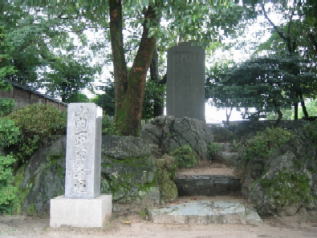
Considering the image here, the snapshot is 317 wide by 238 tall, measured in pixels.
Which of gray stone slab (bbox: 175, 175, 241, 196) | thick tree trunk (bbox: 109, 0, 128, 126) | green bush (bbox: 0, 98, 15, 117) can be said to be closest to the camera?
green bush (bbox: 0, 98, 15, 117)

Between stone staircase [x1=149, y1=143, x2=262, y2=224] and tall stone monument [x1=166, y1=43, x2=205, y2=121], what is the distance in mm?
2578

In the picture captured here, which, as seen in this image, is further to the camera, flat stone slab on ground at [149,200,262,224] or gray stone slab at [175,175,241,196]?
gray stone slab at [175,175,241,196]

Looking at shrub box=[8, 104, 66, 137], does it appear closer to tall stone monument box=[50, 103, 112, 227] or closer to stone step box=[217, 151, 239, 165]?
tall stone monument box=[50, 103, 112, 227]

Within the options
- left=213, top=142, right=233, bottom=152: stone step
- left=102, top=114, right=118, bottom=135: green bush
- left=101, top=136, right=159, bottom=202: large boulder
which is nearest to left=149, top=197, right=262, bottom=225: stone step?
left=101, top=136, right=159, bottom=202: large boulder

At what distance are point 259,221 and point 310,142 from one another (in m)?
2.10

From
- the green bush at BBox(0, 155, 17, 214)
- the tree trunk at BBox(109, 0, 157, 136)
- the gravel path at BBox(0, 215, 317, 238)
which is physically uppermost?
the tree trunk at BBox(109, 0, 157, 136)

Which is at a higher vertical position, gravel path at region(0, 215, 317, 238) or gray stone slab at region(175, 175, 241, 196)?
gray stone slab at region(175, 175, 241, 196)

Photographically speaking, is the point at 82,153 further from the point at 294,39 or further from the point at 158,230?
the point at 294,39

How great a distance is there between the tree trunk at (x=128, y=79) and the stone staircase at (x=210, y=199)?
5.90 feet

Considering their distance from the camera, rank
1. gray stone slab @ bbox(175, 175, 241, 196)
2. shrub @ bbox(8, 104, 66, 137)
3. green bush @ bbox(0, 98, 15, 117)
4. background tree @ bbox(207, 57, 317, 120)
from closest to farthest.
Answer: green bush @ bbox(0, 98, 15, 117) < shrub @ bbox(8, 104, 66, 137) < gray stone slab @ bbox(175, 175, 241, 196) < background tree @ bbox(207, 57, 317, 120)

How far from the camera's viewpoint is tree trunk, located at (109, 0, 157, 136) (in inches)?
357

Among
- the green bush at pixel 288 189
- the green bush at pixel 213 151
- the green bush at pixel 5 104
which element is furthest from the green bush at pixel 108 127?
the green bush at pixel 288 189

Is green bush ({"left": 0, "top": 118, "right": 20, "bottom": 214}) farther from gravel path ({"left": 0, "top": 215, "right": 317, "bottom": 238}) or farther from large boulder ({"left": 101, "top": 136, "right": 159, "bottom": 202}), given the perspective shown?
large boulder ({"left": 101, "top": 136, "right": 159, "bottom": 202})

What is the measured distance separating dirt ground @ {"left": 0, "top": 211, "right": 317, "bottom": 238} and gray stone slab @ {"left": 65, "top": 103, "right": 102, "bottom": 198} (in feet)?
2.14
